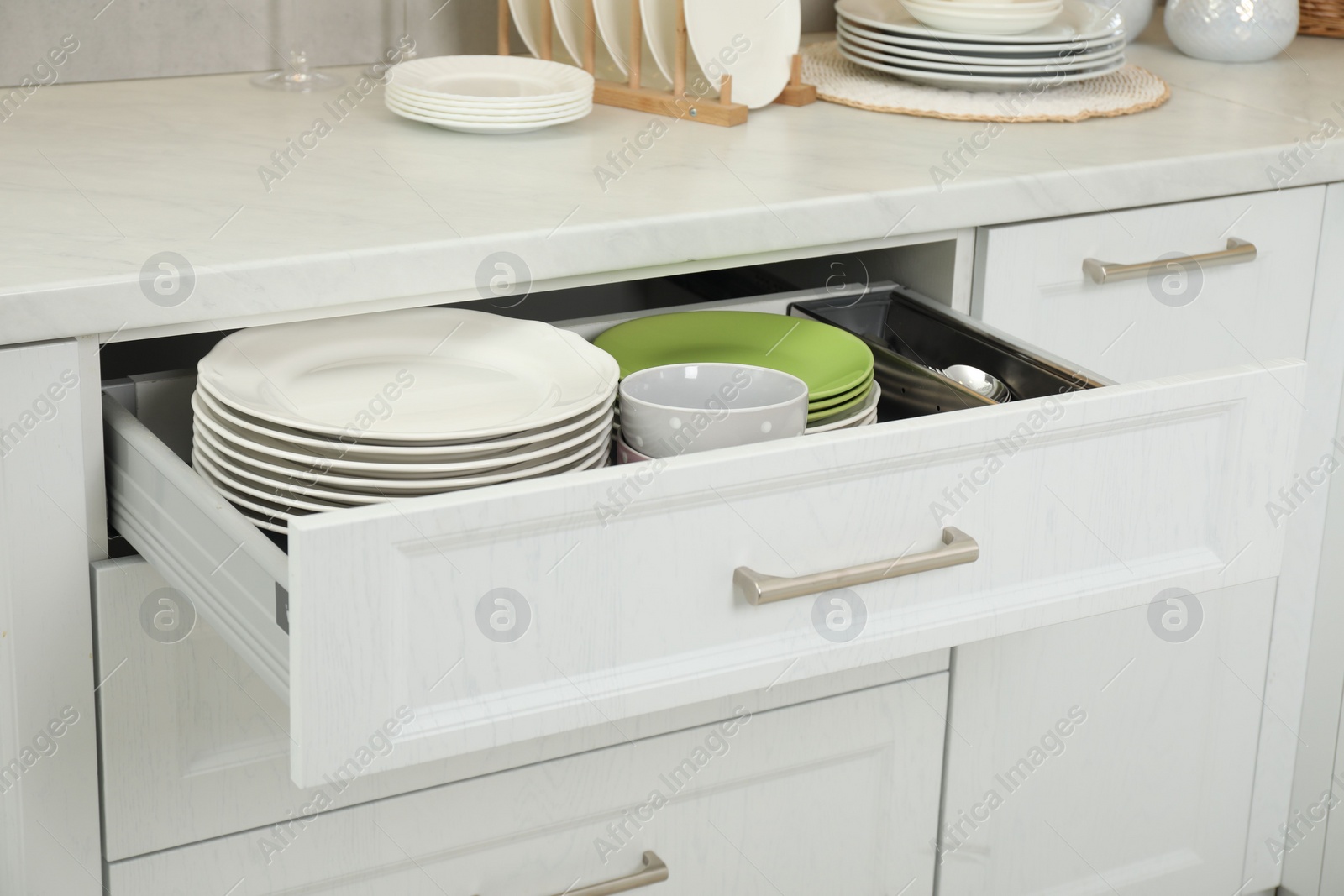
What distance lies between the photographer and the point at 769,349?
3.83 feet

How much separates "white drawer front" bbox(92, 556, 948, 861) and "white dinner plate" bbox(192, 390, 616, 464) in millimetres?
112

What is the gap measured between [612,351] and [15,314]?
435 mm

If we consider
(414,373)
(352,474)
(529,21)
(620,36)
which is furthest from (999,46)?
(352,474)

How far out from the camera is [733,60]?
1396 mm

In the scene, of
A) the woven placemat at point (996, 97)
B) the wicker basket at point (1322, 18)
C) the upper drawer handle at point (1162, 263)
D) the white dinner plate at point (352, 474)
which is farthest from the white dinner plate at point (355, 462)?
the wicker basket at point (1322, 18)

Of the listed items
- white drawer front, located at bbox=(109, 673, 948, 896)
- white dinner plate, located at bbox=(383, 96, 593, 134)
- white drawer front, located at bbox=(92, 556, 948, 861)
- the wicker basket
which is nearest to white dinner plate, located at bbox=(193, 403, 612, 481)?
white drawer front, located at bbox=(92, 556, 948, 861)

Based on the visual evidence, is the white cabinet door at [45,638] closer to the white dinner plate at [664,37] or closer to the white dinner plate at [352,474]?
the white dinner plate at [352,474]

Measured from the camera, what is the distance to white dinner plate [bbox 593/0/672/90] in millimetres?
1456

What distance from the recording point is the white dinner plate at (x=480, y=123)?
1287 mm

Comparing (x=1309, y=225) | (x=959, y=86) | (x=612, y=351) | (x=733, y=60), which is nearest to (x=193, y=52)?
(x=733, y=60)

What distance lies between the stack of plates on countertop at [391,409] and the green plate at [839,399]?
0.15 m

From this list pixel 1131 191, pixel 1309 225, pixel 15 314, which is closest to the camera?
pixel 15 314

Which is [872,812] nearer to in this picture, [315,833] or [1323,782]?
[315,833]

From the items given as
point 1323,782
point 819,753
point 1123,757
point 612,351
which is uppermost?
point 612,351
